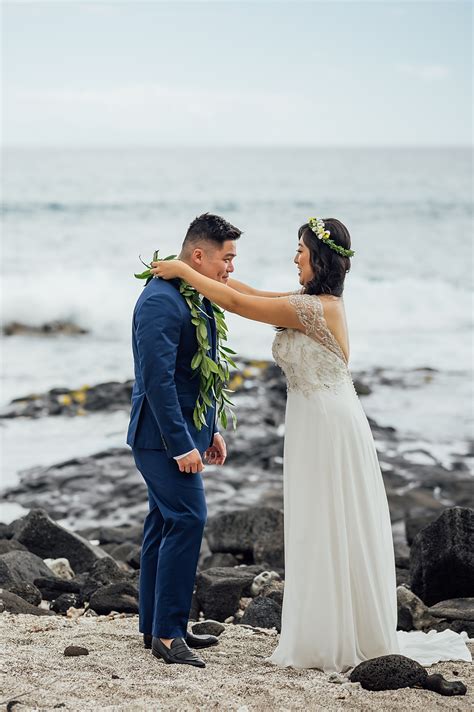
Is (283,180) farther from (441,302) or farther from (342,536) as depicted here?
(342,536)

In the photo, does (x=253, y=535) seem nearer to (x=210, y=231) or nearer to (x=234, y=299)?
(x=234, y=299)

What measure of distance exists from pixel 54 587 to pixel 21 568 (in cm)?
33

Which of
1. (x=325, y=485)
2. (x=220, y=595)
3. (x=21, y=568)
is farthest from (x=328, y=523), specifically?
(x=21, y=568)

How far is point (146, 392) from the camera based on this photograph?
523 cm

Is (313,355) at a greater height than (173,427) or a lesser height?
greater

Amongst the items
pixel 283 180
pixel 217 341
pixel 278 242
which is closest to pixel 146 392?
pixel 217 341

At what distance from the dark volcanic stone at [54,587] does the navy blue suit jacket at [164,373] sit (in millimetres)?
2202

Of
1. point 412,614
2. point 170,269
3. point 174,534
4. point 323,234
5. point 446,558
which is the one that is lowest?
point 412,614

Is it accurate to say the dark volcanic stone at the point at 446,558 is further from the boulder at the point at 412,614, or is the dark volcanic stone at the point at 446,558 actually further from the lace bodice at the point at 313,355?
the lace bodice at the point at 313,355

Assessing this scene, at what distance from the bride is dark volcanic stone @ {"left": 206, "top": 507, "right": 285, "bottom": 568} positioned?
3.22 metres

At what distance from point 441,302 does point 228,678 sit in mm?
27072

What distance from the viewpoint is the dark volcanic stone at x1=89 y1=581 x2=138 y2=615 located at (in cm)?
674

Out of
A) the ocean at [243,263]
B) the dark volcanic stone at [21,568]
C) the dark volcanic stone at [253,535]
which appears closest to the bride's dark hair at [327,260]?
the dark volcanic stone at [21,568]

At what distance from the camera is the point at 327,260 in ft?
17.9
